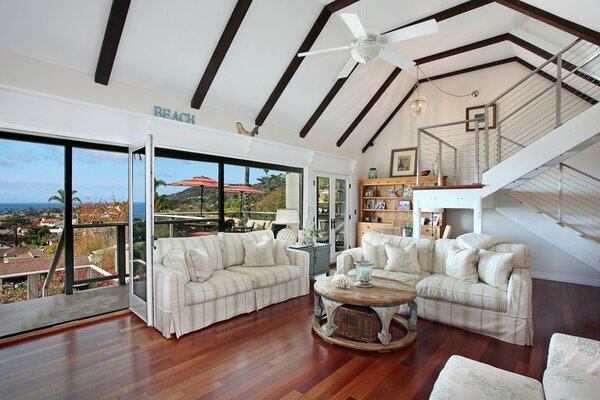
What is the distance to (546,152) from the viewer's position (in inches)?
164

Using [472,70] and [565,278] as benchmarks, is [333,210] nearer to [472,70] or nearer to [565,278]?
[472,70]

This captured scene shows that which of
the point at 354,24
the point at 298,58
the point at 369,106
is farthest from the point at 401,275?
the point at 369,106

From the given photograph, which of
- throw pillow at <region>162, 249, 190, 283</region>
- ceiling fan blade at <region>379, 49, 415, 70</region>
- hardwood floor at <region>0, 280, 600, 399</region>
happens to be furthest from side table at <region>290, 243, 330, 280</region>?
ceiling fan blade at <region>379, 49, 415, 70</region>

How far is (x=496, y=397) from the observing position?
1.47 metres

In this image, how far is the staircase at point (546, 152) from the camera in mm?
4129

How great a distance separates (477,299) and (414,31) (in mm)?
2774

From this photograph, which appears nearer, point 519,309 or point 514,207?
point 519,309

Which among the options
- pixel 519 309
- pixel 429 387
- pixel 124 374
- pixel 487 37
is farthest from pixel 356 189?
pixel 124 374

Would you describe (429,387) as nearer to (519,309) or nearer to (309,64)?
(519,309)

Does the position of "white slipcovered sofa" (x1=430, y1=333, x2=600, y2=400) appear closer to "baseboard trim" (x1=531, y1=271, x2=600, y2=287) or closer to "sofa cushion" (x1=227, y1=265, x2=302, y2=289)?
"sofa cushion" (x1=227, y1=265, x2=302, y2=289)

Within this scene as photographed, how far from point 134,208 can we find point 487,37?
6.10m

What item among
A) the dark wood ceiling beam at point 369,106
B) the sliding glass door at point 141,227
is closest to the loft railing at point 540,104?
the dark wood ceiling beam at point 369,106

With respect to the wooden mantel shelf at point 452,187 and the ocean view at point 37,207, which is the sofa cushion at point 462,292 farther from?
the ocean view at point 37,207

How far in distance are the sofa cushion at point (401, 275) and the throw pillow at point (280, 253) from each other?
37.5 inches
